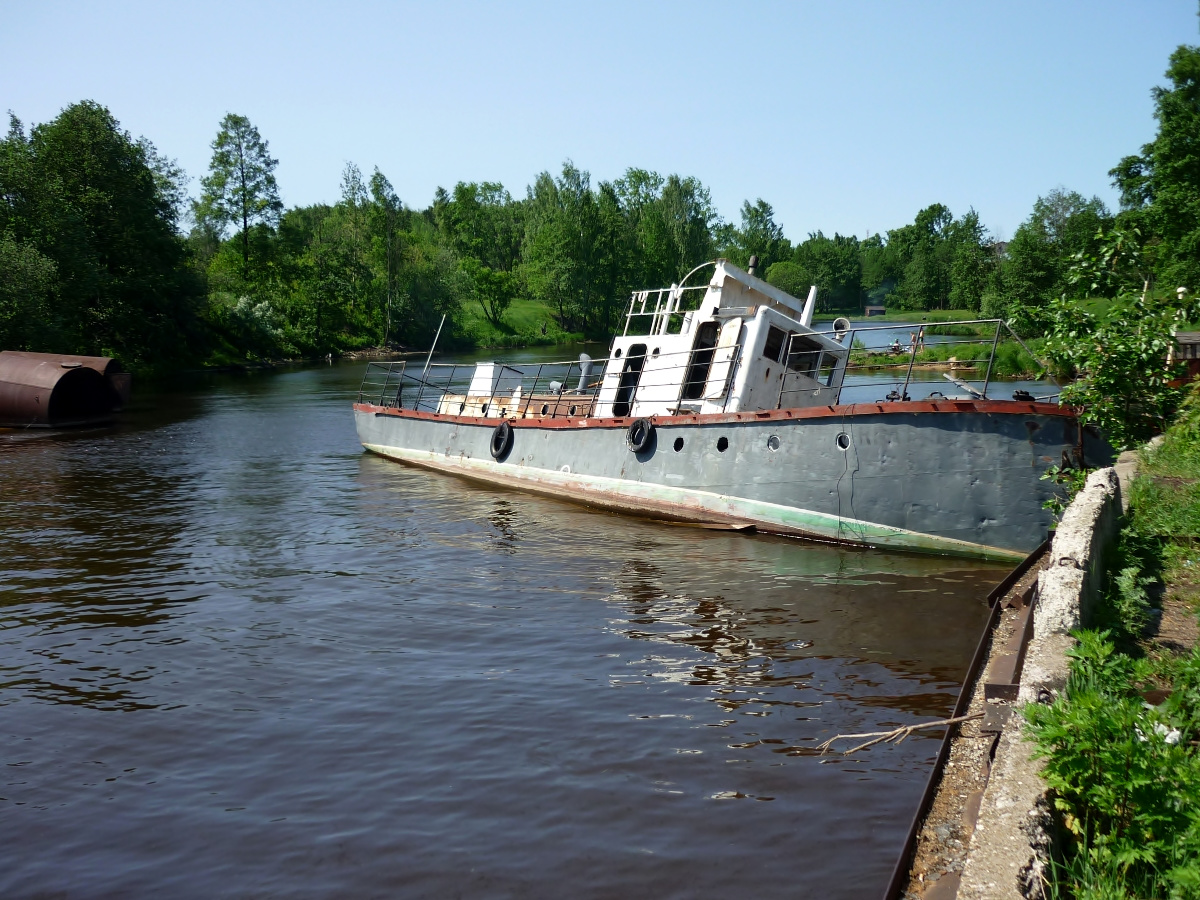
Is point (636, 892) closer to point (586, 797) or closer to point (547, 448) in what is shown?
point (586, 797)

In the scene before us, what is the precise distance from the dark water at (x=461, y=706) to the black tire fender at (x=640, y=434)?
1488mm

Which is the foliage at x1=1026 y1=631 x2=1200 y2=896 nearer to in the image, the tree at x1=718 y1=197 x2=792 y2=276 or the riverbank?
the riverbank

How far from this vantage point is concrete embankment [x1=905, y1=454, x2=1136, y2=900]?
12.2ft

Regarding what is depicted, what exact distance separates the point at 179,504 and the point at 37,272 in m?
23.5

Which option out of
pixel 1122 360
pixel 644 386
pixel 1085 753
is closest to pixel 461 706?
pixel 1085 753

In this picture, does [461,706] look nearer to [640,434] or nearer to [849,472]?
[849,472]

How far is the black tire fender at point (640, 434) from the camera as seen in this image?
52.8ft

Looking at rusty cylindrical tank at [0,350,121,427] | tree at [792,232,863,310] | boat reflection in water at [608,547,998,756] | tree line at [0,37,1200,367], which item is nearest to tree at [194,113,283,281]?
tree line at [0,37,1200,367]

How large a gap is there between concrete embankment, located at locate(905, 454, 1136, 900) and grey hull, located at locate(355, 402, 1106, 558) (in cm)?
431

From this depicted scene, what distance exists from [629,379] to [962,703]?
40.5 feet

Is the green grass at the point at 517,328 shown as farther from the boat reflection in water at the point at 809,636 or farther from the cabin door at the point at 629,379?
the boat reflection in water at the point at 809,636

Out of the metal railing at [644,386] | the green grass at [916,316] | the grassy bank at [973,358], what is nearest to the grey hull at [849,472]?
the metal railing at [644,386]

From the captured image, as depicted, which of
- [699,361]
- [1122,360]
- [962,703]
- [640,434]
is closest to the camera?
[962,703]

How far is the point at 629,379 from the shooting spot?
59.8 ft
